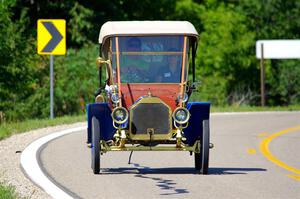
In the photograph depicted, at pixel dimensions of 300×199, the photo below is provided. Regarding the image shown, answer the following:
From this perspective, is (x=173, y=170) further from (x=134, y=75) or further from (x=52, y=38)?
(x=52, y=38)

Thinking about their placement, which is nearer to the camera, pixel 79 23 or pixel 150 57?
pixel 150 57

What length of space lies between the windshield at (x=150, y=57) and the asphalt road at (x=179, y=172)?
4.66ft

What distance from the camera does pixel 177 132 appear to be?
12695 mm

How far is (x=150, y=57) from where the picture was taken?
13.5 m

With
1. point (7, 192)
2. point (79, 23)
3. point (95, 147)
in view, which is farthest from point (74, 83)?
point (7, 192)

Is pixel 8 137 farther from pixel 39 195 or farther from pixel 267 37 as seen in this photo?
pixel 267 37

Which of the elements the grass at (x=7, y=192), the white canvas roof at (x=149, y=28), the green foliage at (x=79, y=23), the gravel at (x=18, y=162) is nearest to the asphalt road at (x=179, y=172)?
the gravel at (x=18, y=162)

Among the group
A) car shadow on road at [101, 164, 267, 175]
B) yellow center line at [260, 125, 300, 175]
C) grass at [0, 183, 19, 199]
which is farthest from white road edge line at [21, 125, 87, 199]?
yellow center line at [260, 125, 300, 175]

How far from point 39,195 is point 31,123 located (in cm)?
1153

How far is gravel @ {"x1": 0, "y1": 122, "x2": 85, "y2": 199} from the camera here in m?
10.7

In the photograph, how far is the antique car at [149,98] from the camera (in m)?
12.7

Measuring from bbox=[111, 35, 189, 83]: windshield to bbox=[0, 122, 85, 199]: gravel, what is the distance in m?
2.19

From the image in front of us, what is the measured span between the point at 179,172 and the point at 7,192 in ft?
11.6

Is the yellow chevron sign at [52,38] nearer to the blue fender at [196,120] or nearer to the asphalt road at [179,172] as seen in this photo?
the asphalt road at [179,172]
